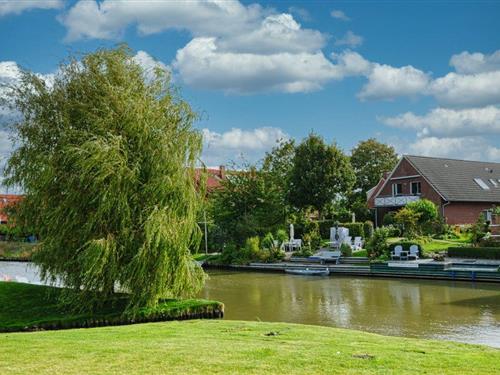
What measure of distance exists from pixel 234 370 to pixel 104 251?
996cm

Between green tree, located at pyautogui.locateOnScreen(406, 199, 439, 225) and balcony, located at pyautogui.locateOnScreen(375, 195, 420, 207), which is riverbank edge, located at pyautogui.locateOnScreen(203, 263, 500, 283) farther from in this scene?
balcony, located at pyautogui.locateOnScreen(375, 195, 420, 207)

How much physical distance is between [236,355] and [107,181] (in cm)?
993

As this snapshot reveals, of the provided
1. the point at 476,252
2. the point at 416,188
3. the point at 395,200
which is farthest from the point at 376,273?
the point at 395,200

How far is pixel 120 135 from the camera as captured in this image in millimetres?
17000

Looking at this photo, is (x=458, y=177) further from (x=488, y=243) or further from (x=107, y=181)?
(x=107, y=181)

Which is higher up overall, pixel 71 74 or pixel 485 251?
pixel 71 74

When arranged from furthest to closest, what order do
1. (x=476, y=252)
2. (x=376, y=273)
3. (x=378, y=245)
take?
(x=378, y=245)
(x=376, y=273)
(x=476, y=252)

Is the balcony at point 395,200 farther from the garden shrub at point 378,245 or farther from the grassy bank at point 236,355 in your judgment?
the grassy bank at point 236,355

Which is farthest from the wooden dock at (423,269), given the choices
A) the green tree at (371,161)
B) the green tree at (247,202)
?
the green tree at (371,161)

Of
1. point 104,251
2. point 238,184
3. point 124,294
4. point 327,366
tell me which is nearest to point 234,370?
point 327,366

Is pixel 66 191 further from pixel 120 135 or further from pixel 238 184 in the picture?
pixel 238 184

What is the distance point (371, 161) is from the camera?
68875 mm

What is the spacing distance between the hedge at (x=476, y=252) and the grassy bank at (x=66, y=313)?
719 inches

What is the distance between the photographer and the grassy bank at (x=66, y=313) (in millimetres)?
15742
